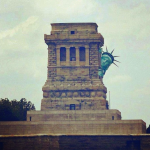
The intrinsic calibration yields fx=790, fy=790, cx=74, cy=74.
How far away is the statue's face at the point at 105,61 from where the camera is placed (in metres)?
98.6

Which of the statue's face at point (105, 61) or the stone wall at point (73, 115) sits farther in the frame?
the statue's face at point (105, 61)

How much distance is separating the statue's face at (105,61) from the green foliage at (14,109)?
1371cm

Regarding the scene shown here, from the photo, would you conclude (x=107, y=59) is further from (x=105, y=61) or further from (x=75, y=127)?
(x=75, y=127)

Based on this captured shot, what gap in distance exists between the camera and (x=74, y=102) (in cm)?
9550

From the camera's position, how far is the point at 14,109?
107m

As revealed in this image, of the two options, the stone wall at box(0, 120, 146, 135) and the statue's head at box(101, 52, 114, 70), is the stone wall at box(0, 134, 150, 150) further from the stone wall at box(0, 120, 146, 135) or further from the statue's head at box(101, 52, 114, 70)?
the statue's head at box(101, 52, 114, 70)

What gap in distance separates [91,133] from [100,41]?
42.6 feet

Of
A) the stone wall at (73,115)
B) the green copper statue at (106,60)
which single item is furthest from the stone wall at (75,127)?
the green copper statue at (106,60)

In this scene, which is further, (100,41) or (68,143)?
(100,41)

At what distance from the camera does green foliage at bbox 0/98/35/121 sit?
335 ft

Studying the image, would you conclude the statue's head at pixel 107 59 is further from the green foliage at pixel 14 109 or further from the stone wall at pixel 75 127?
the green foliage at pixel 14 109

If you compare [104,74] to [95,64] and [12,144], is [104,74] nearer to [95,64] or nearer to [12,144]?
[95,64]

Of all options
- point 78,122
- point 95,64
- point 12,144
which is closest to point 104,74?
point 95,64

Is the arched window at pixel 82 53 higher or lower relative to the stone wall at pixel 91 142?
higher
